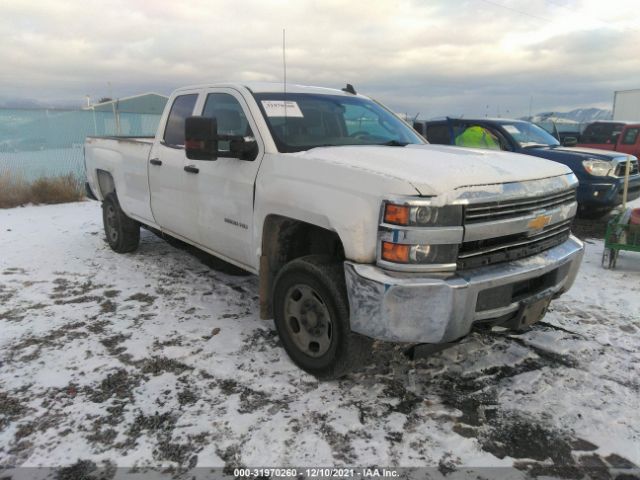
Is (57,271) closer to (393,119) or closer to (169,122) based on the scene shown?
(169,122)

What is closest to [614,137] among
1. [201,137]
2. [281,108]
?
[281,108]

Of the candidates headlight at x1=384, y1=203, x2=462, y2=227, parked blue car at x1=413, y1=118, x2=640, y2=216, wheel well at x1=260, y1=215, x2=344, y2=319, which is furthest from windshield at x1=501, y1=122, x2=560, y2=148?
headlight at x1=384, y1=203, x2=462, y2=227

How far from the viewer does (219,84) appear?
4121 millimetres

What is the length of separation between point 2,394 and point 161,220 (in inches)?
87.1

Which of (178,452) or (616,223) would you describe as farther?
(616,223)

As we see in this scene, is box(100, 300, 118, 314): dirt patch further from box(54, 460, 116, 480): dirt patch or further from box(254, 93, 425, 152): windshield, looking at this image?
box(254, 93, 425, 152): windshield

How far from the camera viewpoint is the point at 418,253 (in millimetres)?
2520

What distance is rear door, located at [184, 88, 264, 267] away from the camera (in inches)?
138

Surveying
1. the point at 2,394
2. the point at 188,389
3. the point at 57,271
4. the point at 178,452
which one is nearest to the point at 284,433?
the point at 178,452

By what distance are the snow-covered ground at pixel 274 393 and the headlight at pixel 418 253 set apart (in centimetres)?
95

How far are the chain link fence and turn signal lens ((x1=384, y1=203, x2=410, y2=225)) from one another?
1017 cm

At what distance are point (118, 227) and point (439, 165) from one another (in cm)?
448

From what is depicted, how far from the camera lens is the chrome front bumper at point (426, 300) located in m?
2.50

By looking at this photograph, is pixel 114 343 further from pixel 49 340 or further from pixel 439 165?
pixel 439 165
